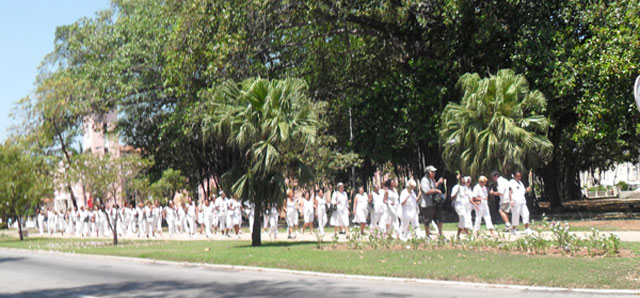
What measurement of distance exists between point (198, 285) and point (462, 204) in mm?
9218

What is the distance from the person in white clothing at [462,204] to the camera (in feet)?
66.6

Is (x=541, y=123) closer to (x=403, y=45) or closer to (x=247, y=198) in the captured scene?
(x=403, y=45)

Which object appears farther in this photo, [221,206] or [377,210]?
[221,206]

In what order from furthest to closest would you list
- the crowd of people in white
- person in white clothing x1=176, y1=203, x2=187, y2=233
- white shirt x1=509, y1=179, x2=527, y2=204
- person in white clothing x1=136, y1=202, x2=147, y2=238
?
person in white clothing x1=136, y1=202, x2=147, y2=238
person in white clothing x1=176, y1=203, x2=187, y2=233
white shirt x1=509, y1=179, x2=527, y2=204
the crowd of people in white

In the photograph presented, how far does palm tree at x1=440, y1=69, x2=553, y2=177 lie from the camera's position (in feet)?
90.6

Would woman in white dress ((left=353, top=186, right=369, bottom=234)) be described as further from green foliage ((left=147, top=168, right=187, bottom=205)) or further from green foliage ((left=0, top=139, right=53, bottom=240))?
green foliage ((left=147, top=168, right=187, bottom=205))

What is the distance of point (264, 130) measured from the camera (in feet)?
67.0

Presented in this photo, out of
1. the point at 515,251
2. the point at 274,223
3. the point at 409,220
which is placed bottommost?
the point at 515,251

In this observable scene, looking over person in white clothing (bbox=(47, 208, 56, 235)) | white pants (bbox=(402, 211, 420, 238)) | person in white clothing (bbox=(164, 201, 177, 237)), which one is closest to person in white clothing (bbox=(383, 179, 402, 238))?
white pants (bbox=(402, 211, 420, 238))

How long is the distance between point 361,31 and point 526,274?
70.6ft

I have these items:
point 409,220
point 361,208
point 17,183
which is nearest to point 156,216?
point 17,183

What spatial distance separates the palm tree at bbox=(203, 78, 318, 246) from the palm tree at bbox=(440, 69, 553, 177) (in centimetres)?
926

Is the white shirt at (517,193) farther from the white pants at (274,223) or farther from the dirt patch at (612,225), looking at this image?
the white pants at (274,223)

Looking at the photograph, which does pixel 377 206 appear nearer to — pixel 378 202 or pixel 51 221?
pixel 378 202
